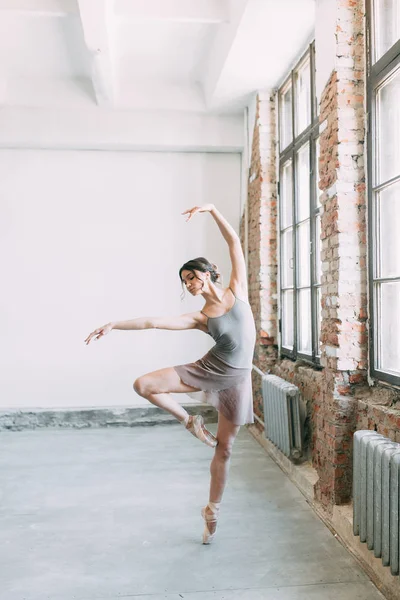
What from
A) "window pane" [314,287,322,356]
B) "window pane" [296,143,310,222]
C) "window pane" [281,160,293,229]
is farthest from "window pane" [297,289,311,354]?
"window pane" [281,160,293,229]

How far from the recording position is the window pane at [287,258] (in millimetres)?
5480

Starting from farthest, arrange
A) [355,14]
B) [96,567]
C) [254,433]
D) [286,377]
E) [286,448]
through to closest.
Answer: [254,433], [286,377], [286,448], [355,14], [96,567]

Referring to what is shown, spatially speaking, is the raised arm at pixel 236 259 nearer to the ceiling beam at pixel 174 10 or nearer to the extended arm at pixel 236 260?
the extended arm at pixel 236 260

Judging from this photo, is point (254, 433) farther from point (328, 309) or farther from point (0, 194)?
point (0, 194)

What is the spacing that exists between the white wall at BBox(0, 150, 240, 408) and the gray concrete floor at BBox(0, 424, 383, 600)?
1.51 metres

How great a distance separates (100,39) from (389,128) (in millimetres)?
2679

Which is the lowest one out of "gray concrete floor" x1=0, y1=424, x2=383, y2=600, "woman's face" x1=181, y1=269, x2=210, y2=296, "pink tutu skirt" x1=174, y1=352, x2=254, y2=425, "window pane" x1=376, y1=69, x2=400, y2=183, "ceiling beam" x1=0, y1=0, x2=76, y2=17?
"gray concrete floor" x1=0, y1=424, x2=383, y2=600

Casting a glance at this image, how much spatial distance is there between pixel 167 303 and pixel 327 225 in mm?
3509

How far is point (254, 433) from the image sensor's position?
5.96 m

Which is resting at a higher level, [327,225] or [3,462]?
[327,225]

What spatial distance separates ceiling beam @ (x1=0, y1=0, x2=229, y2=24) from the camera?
4391mm

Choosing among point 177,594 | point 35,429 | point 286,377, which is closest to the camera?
point 177,594

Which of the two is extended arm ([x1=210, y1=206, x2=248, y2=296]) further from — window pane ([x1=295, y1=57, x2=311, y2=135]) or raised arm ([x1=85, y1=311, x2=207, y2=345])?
window pane ([x1=295, y1=57, x2=311, y2=135])

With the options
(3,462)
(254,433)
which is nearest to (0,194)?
(3,462)
